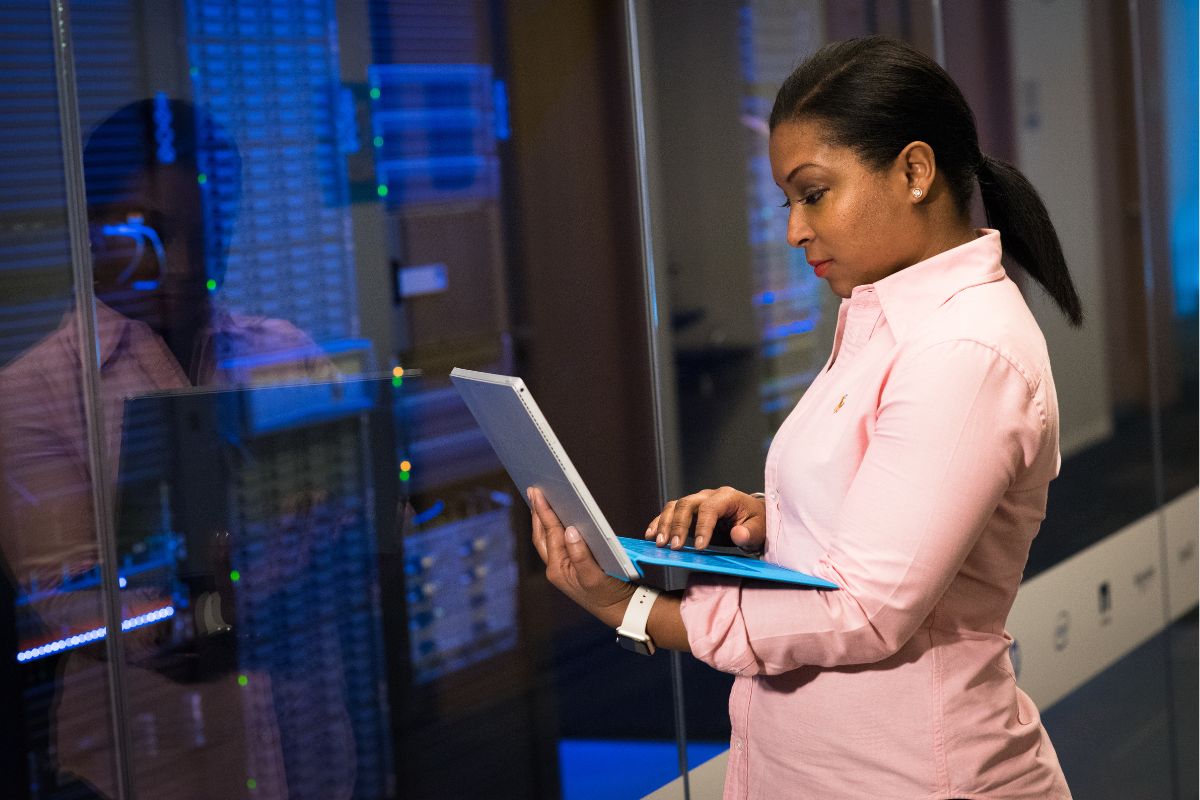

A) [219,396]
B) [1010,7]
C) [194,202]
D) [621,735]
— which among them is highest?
[1010,7]

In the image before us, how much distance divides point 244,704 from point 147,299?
2.25ft

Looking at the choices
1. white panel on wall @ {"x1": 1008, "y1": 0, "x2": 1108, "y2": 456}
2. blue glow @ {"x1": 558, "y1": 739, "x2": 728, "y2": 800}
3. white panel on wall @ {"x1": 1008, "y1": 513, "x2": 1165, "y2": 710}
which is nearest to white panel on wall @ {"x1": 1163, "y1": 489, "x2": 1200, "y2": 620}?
white panel on wall @ {"x1": 1008, "y1": 513, "x2": 1165, "y2": 710}

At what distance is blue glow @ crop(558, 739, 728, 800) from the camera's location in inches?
102

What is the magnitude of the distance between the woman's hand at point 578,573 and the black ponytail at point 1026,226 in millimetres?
668

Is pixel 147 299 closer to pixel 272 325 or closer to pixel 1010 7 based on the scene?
pixel 272 325

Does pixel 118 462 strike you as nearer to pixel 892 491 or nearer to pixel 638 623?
pixel 638 623

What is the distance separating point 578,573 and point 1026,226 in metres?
0.72

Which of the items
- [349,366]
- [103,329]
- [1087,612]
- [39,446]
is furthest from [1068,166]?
[39,446]

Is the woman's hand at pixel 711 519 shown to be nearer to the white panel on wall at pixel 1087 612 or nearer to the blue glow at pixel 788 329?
the blue glow at pixel 788 329

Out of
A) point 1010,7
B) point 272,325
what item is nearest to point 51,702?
point 272,325

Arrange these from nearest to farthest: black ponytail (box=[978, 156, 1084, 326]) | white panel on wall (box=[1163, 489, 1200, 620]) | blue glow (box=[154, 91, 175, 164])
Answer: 1. black ponytail (box=[978, 156, 1084, 326])
2. blue glow (box=[154, 91, 175, 164])
3. white panel on wall (box=[1163, 489, 1200, 620])

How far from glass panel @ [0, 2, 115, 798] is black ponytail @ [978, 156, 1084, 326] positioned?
4.16ft

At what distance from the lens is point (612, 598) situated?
5.00 feet

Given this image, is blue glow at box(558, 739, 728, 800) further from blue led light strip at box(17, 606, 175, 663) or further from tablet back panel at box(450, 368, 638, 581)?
tablet back panel at box(450, 368, 638, 581)
